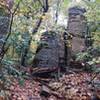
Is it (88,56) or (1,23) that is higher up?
(1,23)

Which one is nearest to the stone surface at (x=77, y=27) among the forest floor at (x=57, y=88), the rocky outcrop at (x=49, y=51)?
the rocky outcrop at (x=49, y=51)

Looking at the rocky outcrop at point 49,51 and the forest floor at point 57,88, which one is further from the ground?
the rocky outcrop at point 49,51

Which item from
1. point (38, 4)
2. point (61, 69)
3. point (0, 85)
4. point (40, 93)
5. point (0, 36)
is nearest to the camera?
point (0, 85)

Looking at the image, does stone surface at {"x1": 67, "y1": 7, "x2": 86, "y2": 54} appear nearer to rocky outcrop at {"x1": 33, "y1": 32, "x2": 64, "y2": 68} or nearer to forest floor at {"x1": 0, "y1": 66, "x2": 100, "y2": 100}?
rocky outcrop at {"x1": 33, "y1": 32, "x2": 64, "y2": 68}

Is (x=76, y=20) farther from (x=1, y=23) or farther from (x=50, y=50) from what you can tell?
(x=1, y=23)

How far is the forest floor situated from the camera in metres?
5.96

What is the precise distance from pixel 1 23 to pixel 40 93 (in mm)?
2073

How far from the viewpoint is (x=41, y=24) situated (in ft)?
30.6

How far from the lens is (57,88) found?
6.94m

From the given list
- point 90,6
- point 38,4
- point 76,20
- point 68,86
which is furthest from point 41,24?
point 68,86

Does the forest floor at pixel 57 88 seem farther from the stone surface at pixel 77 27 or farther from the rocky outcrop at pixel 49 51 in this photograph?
the stone surface at pixel 77 27

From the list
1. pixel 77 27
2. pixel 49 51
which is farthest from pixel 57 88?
pixel 77 27

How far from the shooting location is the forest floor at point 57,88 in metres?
5.96

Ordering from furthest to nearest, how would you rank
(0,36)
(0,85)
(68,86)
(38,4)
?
(38,4)
(68,86)
(0,36)
(0,85)
